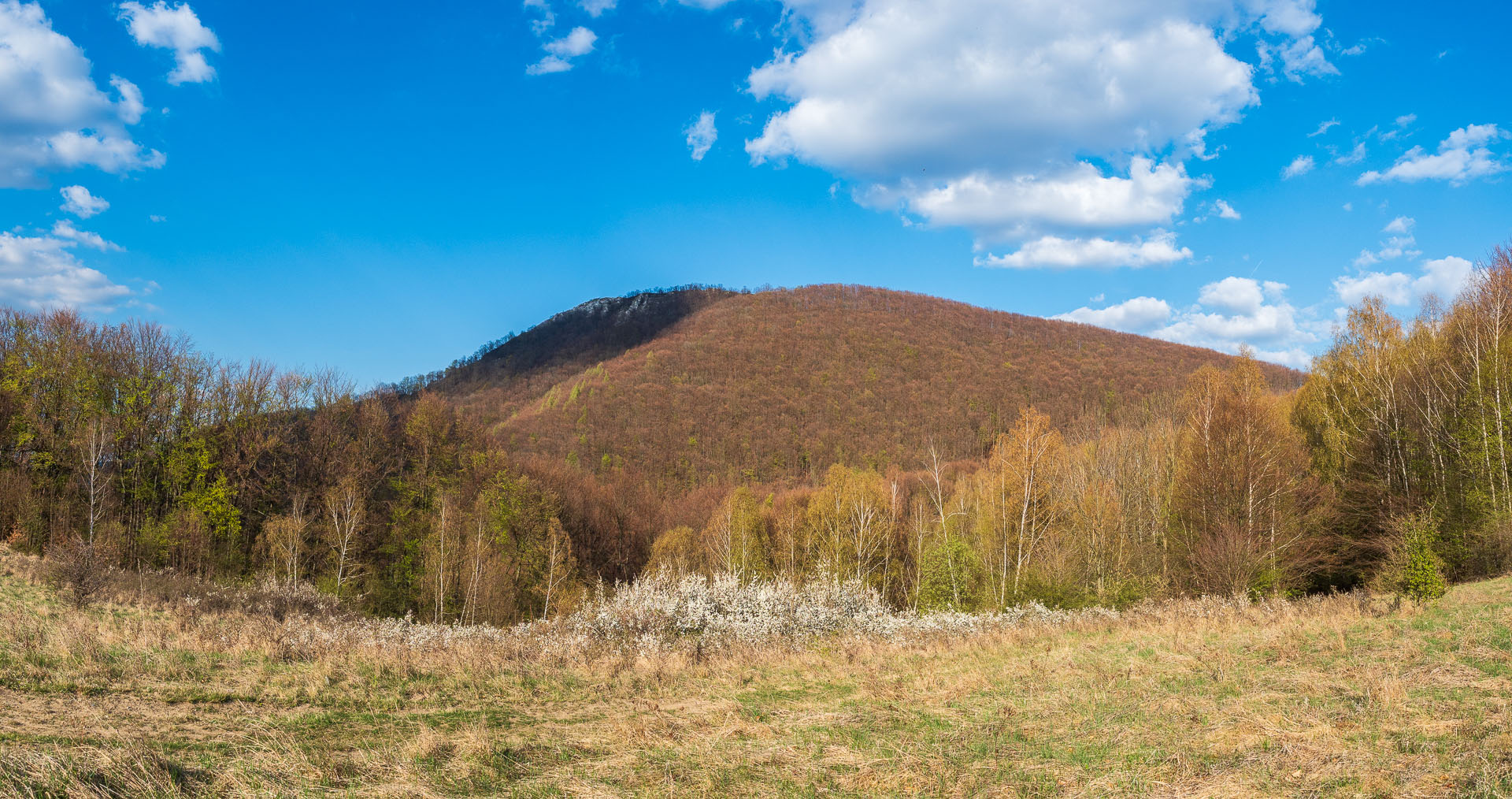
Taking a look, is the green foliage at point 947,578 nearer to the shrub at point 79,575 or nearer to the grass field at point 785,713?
the grass field at point 785,713

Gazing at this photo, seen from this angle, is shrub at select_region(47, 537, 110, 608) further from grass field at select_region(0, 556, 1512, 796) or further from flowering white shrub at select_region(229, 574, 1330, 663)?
flowering white shrub at select_region(229, 574, 1330, 663)

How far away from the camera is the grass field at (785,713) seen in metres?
6.12

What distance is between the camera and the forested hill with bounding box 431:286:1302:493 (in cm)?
9481

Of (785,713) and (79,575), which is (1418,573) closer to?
(785,713)

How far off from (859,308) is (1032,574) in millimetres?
128269

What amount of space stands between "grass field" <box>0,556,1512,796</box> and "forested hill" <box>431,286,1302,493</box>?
54307 mm

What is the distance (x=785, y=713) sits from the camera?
10.2 metres

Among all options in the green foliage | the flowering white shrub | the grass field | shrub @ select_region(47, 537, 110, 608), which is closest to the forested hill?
the green foliage

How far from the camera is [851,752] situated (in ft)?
24.6

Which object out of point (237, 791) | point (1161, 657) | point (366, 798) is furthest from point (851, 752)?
point (1161, 657)

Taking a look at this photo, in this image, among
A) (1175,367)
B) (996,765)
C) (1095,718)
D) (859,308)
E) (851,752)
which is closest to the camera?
(996,765)

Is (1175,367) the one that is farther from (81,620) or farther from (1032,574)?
(81,620)

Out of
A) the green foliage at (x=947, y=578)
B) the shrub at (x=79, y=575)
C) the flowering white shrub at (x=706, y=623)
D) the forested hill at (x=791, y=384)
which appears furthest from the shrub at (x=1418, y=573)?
the forested hill at (x=791, y=384)

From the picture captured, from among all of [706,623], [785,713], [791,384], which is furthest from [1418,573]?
[791,384]
